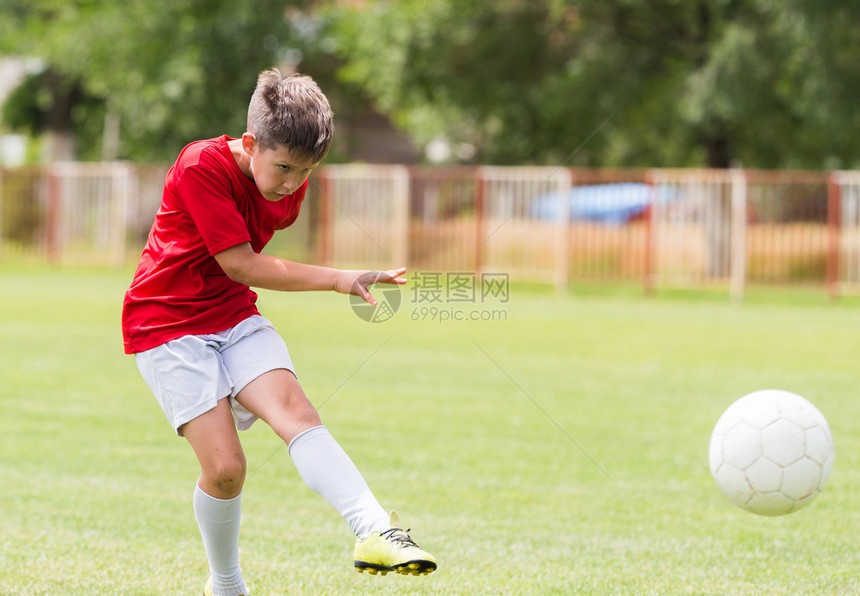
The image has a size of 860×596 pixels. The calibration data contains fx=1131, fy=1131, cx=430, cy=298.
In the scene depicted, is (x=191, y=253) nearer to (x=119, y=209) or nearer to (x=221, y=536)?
(x=221, y=536)

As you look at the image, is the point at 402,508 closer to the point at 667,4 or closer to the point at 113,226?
the point at 113,226

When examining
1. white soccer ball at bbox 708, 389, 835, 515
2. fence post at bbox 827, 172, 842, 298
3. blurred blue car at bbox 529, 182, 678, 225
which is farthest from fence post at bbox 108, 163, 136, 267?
white soccer ball at bbox 708, 389, 835, 515

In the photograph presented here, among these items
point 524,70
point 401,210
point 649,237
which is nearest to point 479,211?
point 401,210

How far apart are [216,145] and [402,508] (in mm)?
2495

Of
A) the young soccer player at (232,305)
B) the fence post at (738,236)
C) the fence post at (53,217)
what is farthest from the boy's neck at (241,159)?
the fence post at (53,217)

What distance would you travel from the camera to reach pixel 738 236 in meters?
20.9

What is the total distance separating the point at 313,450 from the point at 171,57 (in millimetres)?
24227

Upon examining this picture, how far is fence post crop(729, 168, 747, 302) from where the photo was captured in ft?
68.3

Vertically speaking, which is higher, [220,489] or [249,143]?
[249,143]

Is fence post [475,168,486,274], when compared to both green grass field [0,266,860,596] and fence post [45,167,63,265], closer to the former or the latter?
green grass field [0,266,860,596]

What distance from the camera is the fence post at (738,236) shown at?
2081cm

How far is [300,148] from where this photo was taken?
142 inches

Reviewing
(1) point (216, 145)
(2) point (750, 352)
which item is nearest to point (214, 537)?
(1) point (216, 145)

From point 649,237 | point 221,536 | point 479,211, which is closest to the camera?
point 221,536
